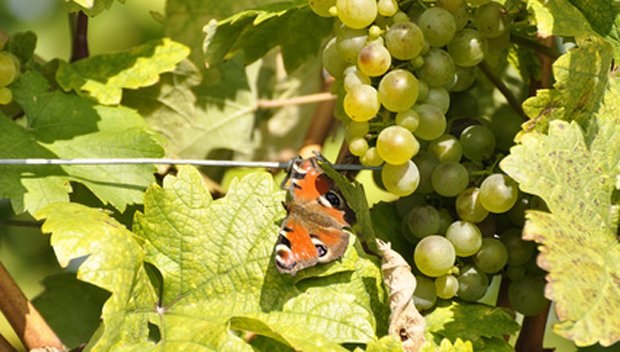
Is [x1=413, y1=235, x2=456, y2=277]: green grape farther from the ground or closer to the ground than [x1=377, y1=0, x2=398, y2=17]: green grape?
closer to the ground

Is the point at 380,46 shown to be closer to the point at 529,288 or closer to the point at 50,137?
the point at 529,288

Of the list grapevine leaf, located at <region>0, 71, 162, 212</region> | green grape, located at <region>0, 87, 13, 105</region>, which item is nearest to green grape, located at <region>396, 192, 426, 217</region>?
grapevine leaf, located at <region>0, 71, 162, 212</region>

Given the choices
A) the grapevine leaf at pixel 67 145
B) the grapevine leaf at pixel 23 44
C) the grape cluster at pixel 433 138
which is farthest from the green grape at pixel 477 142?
the grapevine leaf at pixel 23 44

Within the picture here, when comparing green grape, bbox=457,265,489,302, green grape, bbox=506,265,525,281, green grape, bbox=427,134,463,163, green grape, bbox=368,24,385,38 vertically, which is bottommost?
green grape, bbox=506,265,525,281

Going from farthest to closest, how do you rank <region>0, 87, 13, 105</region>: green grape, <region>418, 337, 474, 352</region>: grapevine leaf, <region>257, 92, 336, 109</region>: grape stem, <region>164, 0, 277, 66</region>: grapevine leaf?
<region>257, 92, 336, 109</region>: grape stem → <region>164, 0, 277, 66</region>: grapevine leaf → <region>0, 87, 13, 105</region>: green grape → <region>418, 337, 474, 352</region>: grapevine leaf

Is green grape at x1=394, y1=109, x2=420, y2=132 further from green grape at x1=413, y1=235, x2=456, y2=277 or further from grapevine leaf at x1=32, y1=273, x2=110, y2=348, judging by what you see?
grapevine leaf at x1=32, y1=273, x2=110, y2=348

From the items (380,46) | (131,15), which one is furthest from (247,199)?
(131,15)

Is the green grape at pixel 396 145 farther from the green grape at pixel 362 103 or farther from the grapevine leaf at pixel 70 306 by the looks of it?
the grapevine leaf at pixel 70 306
